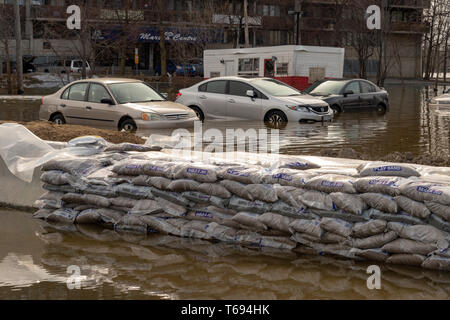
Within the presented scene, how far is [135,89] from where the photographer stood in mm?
15930

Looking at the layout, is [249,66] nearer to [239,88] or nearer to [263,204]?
[239,88]

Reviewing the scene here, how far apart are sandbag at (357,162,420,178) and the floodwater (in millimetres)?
895

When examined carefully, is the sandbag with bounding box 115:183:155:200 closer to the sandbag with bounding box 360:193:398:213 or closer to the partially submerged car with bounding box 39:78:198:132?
the sandbag with bounding box 360:193:398:213

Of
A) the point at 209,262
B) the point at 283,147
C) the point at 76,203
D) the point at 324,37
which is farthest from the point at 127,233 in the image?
the point at 324,37

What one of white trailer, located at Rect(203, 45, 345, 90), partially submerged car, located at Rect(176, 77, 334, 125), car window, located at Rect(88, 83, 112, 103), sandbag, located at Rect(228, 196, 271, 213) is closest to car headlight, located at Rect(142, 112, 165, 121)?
car window, located at Rect(88, 83, 112, 103)

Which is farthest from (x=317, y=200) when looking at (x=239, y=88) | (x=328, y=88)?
(x=328, y=88)

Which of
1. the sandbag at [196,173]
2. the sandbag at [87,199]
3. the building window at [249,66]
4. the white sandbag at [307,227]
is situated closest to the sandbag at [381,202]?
the white sandbag at [307,227]

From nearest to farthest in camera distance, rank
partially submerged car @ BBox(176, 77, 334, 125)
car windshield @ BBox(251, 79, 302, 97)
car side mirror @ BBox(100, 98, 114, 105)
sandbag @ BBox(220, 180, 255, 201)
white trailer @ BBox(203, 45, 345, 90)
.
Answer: sandbag @ BBox(220, 180, 255, 201)
car side mirror @ BBox(100, 98, 114, 105)
partially submerged car @ BBox(176, 77, 334, 125)
car windshield @ BBox(251, 79, 302, 97)
white trailer @ BBox(203, 45, 345, 90)

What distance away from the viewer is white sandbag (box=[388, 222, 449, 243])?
18.9 feet

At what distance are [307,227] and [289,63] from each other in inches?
955

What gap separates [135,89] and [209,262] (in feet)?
33.9

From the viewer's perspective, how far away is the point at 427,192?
5836mm
